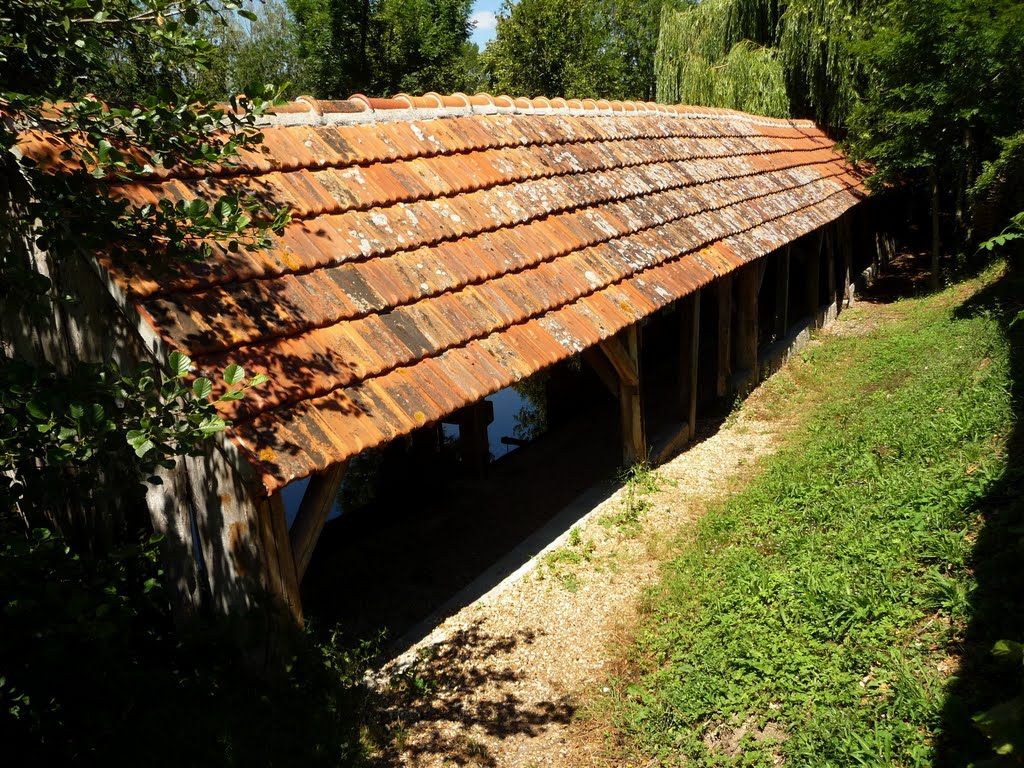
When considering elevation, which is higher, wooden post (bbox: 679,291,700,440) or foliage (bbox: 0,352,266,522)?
foliage (bbox: 0,352,266,522)

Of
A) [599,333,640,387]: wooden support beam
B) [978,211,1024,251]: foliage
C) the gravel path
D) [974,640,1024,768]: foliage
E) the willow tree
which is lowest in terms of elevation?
the gravel path

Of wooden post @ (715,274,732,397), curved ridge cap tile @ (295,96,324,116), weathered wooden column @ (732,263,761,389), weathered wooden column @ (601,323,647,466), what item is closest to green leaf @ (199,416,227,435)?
curved ridge cap tile @ (295,96,324,116)

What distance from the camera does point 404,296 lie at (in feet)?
15.1

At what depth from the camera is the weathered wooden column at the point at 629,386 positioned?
671cm

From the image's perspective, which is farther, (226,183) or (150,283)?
(226,183)

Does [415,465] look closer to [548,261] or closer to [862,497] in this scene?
[548,261]

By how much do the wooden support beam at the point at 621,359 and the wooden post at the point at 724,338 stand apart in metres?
2.81

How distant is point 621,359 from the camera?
6.78 meters

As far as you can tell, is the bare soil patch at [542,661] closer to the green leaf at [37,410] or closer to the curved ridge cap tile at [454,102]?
the green leaf at [37,410]

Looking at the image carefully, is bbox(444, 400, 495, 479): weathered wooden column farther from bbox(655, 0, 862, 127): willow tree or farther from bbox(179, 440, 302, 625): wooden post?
bbox(655, 0, 862, 127): willow tree

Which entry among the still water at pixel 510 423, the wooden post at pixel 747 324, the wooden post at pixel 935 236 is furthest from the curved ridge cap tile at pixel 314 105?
the wooden post at pixel 935 236

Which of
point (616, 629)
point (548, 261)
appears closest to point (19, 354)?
point (548, 261)

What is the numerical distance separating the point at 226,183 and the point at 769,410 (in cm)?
725

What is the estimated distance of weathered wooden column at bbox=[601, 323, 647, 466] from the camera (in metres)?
6.71
